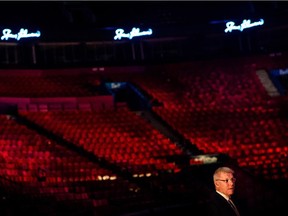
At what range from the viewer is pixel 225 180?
12.2ft

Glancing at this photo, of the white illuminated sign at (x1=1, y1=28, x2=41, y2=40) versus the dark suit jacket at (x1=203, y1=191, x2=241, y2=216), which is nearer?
the dark suit jacket at (x1=203, y1=191, x2=241, y2=216)

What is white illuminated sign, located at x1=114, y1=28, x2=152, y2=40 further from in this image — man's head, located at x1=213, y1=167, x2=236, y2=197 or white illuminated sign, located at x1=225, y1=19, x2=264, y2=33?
man's head, located at x1=213, y1=167, x2=236, y2=197

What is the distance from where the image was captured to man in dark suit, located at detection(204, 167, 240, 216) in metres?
3.66

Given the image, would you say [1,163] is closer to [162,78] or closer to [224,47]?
[162,78]

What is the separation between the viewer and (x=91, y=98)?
17.0m

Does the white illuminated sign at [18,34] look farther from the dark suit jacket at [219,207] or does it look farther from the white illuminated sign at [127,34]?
the dark suit jacket at [219,207]

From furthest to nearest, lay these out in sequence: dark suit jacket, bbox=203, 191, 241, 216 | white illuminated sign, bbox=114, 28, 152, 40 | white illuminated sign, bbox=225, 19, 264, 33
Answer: white illuminated sign, bbox=225, 19, 264, 33 → white illuminated sign, bbox=114, 28, 152, 40 → dark suit jacket, bbox=203, 191, 241, 216

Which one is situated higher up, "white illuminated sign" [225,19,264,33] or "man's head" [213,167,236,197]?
"white illuminated sign" [225,19,264,33]

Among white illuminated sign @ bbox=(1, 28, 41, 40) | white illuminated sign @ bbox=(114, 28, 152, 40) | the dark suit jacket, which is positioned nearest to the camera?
the dark suit jacket

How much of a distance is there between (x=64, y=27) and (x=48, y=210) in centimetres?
1101

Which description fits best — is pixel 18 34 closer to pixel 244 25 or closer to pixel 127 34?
pixel 127 34

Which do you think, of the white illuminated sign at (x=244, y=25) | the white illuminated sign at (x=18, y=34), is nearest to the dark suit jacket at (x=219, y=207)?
the white illuminated sign at (x=18, y=34)

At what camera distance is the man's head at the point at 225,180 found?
3718 millimetres

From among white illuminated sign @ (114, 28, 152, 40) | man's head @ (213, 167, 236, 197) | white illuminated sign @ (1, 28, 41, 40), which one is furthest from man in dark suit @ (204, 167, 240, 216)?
white illuminated sign @ (114, 28, 152, 40)
